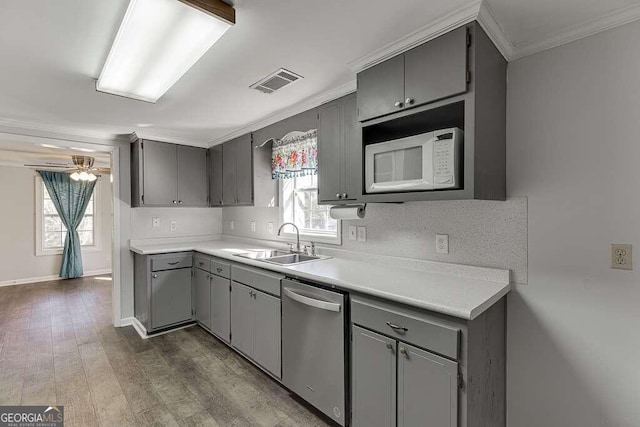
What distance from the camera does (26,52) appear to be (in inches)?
68.7

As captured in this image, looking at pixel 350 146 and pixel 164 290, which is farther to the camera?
pixel 164 290

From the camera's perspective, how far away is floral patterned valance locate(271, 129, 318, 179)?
2807 mm

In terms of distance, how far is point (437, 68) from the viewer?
154 cm

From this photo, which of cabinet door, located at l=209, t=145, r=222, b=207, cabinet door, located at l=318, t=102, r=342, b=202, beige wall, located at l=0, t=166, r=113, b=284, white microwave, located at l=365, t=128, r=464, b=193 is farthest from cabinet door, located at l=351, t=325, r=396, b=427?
beige wall, located at l=0, t=166, r=113, b=284

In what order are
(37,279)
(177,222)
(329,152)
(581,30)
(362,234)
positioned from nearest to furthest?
1. (581,30)
2. (329,152)
3. (362,234)
4. (177,222)
5. (37,279)

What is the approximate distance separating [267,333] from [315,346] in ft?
1.93

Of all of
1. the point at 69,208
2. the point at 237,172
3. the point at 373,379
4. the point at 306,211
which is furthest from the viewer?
the point at 69,208

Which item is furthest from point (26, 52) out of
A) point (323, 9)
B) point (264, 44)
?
point (323, 9)

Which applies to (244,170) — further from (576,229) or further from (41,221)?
(41,221)

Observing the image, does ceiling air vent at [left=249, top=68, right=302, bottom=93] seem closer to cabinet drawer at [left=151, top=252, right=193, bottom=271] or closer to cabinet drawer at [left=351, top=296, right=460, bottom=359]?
cabinet drawer at [left=351, top=296, right=460, bottom=359]

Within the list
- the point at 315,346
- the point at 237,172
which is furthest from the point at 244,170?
the point at 315,346

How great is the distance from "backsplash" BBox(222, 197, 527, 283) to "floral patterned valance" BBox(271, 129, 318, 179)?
0.67m

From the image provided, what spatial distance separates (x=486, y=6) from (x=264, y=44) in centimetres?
110

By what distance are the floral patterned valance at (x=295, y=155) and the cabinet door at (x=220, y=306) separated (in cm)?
122
